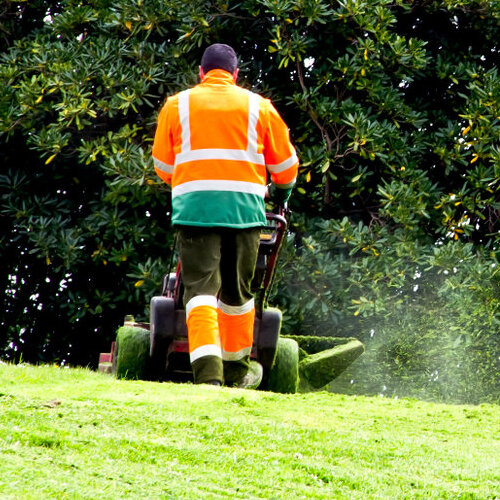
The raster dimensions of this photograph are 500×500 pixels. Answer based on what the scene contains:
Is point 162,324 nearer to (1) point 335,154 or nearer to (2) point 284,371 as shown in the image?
(2) point 284,371

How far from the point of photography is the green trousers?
21.0ft

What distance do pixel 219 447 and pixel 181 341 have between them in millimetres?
2811

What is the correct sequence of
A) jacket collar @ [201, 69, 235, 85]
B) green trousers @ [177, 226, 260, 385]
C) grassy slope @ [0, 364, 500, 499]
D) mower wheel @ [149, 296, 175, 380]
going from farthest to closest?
1. mower wheel @ [149, 296, 175, 380]
2. jacket collar @ [201, 69, 235, 85]
3. green trousers @ [177, 226, 260, 385]
4. grassy slope @ [0, 364, 500, 499]

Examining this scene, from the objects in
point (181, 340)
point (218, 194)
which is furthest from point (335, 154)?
point (218, 194)

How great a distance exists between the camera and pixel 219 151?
21.1 ft

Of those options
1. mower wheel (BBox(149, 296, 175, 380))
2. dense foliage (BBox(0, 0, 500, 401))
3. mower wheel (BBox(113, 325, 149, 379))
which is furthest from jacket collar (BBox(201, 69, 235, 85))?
dense foliage (BBox(0, 0, 500, 401))

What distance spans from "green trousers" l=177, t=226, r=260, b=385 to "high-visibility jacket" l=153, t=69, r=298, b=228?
103 millimetres

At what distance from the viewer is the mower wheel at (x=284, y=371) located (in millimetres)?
7406

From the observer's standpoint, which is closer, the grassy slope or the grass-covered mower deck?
the grassy slope

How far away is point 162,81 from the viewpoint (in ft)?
33.1

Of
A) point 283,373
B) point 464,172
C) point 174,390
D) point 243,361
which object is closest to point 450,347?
point 464,172

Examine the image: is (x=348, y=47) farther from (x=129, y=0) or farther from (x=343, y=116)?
(x=129, y=0)

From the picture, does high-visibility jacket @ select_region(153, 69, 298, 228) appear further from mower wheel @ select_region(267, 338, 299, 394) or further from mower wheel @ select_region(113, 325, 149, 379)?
mower wheel @ select_region(267, 338, 299, 394)

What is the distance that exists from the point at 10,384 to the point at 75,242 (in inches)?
188
